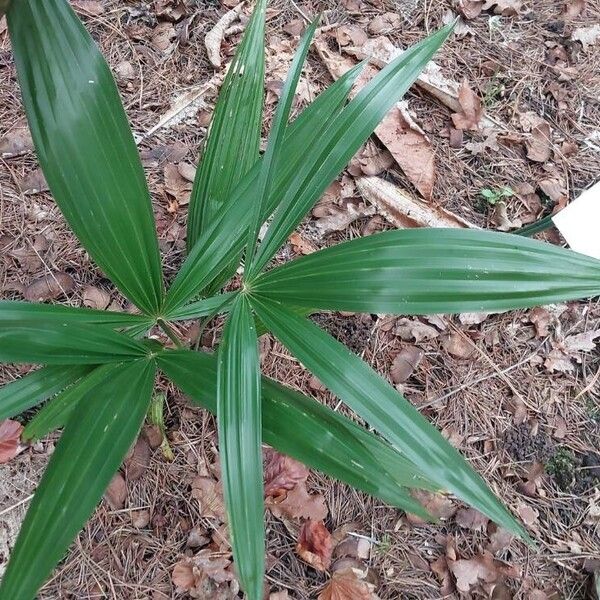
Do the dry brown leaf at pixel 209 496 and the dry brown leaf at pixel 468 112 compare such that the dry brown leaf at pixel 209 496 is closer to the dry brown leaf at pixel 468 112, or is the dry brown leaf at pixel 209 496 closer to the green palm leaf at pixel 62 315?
the green palm leaf at pixel 62 315

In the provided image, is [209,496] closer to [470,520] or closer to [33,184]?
[470,520]

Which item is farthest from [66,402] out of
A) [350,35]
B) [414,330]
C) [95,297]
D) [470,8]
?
[470,8]

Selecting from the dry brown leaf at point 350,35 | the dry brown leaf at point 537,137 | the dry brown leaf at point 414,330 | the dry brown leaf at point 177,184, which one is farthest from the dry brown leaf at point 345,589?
the dry brown leaf at point 350,35

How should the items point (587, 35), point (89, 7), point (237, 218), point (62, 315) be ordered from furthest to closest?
point (587, 35)
point (89, 7)
point (237, 218)
point (62, 315)

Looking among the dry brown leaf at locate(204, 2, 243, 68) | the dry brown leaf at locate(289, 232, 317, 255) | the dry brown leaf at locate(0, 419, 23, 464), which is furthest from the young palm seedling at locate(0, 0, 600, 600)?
the dry brown leaf at locate(204, 2, 243, 68)

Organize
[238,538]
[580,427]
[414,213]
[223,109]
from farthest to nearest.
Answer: [414,213], [580,427], [223,109], [238,538]

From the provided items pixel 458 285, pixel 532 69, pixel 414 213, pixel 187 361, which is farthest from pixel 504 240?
pixel 532 69

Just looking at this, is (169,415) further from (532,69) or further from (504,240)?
(532,69)

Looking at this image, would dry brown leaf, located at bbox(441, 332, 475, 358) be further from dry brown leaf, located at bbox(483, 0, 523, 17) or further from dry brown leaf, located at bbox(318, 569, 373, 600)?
dry brown leaf, located at bbox(483, 0, 523, 17)
